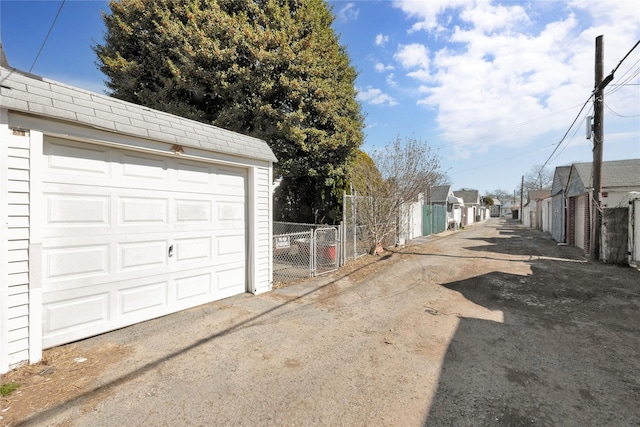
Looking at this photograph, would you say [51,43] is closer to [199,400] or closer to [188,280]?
[188,280]

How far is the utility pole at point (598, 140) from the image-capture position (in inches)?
358

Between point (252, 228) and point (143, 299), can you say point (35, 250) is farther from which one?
point (252, 228)

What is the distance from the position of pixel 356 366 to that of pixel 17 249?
3.95 meters

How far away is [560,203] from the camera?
15641 mm

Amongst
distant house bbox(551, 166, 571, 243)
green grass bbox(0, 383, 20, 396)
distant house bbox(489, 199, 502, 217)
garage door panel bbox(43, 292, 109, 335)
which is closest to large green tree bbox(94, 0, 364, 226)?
garage door panel bbox(43, 292, 109, 335)

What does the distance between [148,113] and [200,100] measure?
6076 mm

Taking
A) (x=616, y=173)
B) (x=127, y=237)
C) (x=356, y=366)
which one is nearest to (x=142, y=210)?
(x=127, y=237)

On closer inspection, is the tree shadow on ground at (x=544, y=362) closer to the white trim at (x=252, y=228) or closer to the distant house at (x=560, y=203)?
the white trim at (x=252, y=228)

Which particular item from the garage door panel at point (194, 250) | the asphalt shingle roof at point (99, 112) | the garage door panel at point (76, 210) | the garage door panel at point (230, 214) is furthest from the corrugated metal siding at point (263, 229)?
the garage door panel at point (76, 210)

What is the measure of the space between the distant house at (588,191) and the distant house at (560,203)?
2.73 feet

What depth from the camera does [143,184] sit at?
443cm

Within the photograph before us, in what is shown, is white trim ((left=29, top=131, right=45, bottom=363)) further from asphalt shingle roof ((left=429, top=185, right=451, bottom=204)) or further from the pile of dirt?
asphalt shingle roof ((left=429, top=185, right=451, bottom=204))

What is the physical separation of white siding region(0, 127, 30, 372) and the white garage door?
268 mm

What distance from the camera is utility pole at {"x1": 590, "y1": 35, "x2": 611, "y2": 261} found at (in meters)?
9.09
